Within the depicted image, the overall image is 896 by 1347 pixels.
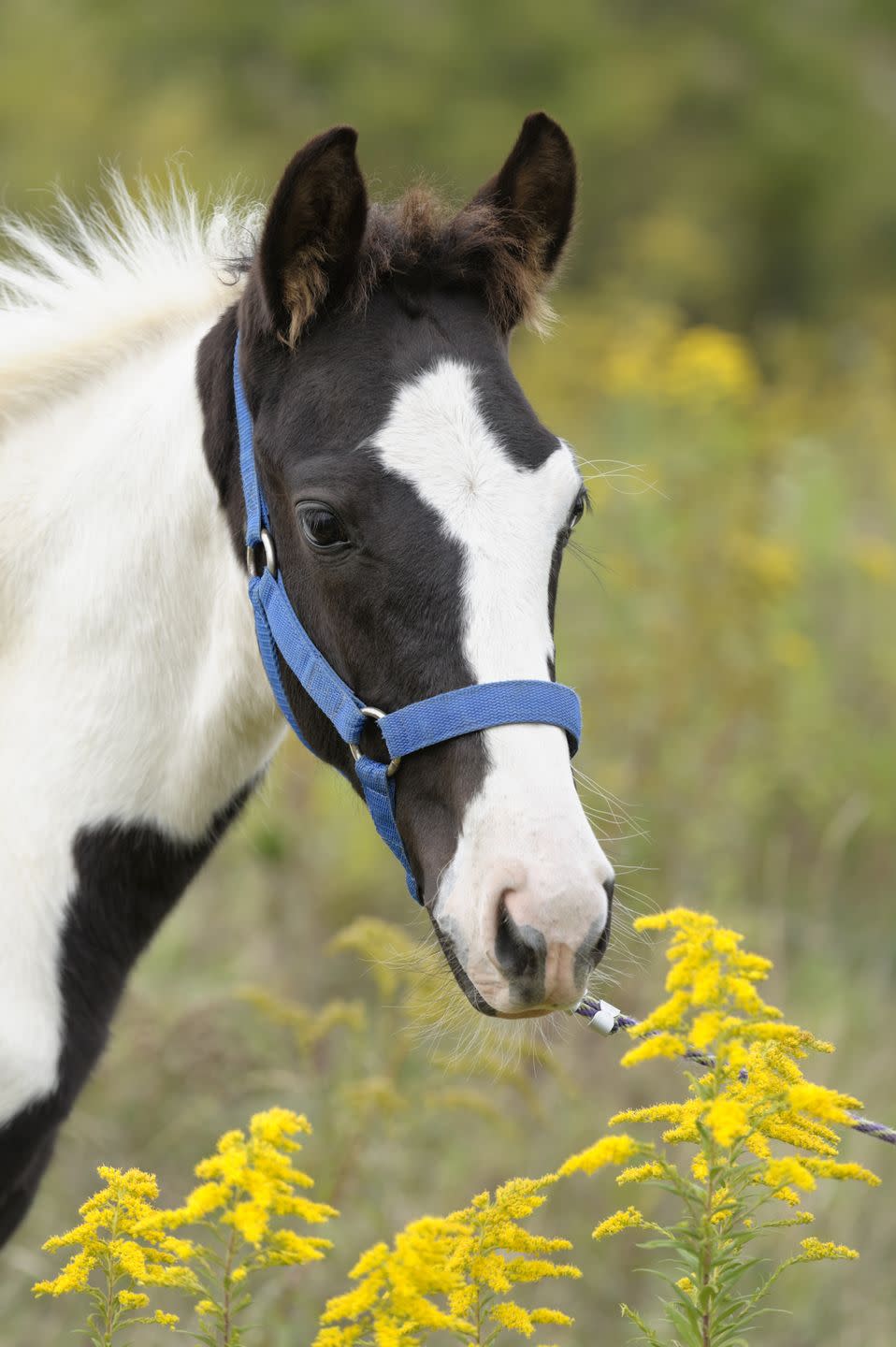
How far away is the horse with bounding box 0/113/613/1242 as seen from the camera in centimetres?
184

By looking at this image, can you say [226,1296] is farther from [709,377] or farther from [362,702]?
[709,377]

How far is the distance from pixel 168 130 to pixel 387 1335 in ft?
49.9

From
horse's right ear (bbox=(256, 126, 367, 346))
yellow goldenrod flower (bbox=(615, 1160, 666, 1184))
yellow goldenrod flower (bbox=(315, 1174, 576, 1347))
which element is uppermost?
horse's right ear (bbox=(256, 126, 367, 346))

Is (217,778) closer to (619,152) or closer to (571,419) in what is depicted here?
(571,419)

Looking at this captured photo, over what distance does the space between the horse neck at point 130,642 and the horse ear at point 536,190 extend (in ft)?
2.23

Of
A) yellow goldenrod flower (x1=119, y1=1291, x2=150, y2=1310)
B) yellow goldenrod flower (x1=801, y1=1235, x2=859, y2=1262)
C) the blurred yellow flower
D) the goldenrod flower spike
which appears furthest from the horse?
the blurred yellow flower

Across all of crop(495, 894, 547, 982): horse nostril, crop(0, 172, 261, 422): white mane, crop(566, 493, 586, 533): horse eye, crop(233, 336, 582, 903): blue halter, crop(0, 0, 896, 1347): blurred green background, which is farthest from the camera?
crop(0, 0, 896, 1347): blurred green background

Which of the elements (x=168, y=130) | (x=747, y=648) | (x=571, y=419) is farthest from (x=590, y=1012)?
(x=168, y=130)

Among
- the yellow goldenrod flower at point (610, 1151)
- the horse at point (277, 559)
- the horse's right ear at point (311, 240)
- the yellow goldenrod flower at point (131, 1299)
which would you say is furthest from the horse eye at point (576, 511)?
the yellow goldenrod flower at point (131, 1299)

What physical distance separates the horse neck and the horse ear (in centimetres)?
68

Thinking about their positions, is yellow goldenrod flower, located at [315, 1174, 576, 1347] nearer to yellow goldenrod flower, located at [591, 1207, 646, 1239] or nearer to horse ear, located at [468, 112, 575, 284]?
yellow goldenrod flower, located at [591, 1207, 646, 1239]

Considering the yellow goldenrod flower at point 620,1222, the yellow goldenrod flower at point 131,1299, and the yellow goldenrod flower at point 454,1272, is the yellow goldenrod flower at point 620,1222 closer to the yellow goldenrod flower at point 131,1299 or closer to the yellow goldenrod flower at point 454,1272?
the yellow goldenrod flower at point 454,1272

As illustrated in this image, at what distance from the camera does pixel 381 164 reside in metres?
17.2

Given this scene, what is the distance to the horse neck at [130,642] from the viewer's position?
2309mm
